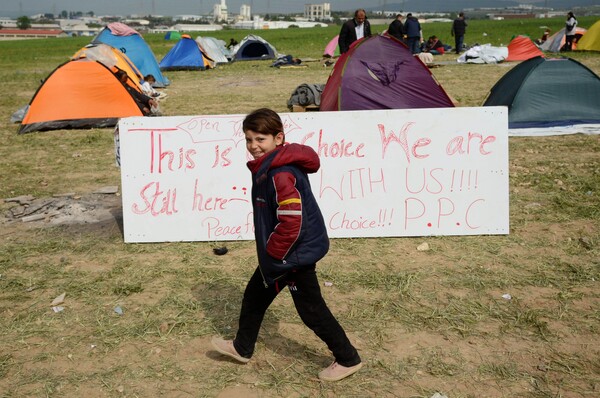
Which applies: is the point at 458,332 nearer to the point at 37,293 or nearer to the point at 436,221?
the point at 436,221

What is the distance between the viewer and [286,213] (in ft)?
9.99

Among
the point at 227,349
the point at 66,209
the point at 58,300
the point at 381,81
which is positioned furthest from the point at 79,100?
the point at 227,349

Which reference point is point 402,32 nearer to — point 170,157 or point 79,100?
point 79,100

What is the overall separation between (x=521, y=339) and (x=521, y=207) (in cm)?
270

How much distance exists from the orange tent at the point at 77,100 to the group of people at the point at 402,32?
A: 5.62 metres

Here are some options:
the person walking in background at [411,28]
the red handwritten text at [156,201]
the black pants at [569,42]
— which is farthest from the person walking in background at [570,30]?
the red handwritten text at [156,201]

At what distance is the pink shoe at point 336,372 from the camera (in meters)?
3.36

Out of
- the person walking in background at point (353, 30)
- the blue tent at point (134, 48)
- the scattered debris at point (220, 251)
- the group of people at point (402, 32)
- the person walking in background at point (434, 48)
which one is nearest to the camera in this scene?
the scattered debris at point (220, 251)

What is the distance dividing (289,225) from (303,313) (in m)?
0.57

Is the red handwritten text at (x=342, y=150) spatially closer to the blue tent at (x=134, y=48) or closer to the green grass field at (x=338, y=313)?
the green grass field at (x=338, y=313)

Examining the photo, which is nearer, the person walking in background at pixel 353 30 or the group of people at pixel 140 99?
the group of people at pixel 140 99

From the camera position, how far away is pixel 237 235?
5527 mm

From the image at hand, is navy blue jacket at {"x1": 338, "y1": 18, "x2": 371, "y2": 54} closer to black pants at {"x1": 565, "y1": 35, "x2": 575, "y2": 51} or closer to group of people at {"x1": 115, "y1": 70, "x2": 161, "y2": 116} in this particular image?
group of people at {"x1": 115, "y1": 70, "x2": 161, "y2": 116}

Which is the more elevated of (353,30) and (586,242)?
(353,30)
